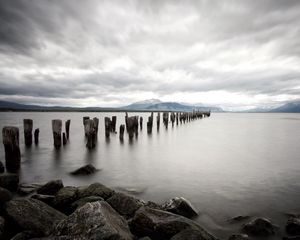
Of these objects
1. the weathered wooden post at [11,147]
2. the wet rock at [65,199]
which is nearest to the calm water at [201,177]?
the weathered wooden post at [11,147]

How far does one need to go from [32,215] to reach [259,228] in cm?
451

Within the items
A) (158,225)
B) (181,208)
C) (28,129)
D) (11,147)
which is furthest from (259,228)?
(28,129)

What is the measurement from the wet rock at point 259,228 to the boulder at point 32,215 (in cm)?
389

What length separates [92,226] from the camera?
312 centimetres

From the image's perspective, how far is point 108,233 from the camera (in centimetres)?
305

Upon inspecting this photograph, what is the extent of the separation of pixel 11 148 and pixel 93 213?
22.7 ft

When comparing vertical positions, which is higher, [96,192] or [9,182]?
[96,192]

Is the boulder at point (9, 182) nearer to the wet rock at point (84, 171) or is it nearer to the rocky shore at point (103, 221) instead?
the rocky shore at point (103, 221)

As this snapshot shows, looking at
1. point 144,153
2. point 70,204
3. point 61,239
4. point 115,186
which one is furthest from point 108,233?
point 144,153

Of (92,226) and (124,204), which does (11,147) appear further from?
(92,226)

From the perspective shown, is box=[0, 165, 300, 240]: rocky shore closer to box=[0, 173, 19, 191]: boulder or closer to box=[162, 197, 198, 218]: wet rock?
box=[162, 197, 198, 218]: wet rock

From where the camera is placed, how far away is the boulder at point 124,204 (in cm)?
474

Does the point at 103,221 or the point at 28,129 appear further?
the point at 28,129

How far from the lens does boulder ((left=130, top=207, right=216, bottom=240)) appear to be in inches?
146
